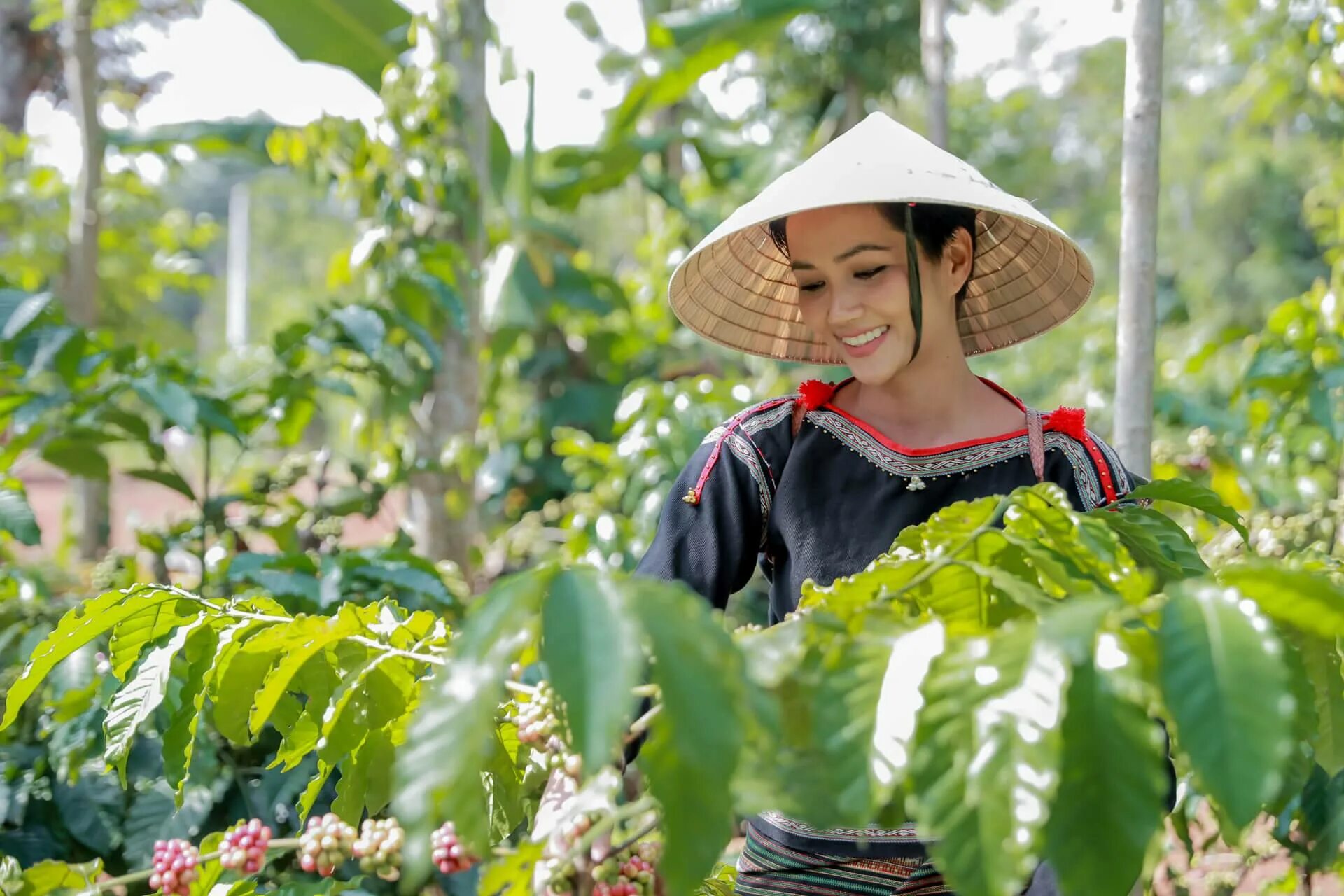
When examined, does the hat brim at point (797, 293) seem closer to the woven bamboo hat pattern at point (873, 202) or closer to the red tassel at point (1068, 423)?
the woven bamboo hat pattern at point (873, 202)

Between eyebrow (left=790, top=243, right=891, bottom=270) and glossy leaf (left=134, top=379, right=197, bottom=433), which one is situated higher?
eyebrow (left=790, top=243, right=891, bottom=270)

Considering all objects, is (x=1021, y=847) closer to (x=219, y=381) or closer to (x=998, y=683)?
(x=998, y=683)

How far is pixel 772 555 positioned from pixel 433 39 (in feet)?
8.80

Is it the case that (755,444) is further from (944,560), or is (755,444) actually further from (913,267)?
(944,560)

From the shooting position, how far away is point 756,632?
0.74 metres

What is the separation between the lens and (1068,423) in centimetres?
136

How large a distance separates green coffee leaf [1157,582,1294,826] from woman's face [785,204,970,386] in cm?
77

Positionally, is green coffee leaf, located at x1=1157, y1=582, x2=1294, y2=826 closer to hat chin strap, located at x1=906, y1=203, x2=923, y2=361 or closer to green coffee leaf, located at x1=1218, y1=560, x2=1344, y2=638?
green coffee leaf, located at x1=1218, y1=560, x2=1344, y2=638

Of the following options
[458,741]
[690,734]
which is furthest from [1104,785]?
[458,741]

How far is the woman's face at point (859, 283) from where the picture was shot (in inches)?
49.7

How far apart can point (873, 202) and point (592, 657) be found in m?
0.80

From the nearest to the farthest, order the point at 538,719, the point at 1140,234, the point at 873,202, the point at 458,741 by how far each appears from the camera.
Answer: the point at 458,741 < the point at 538,719 < the point at 873,202 < the point at 1140,234

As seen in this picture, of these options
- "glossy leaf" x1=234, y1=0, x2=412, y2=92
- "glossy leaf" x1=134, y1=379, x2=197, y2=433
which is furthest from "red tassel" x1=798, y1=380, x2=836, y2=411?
"glossy leaf" x1=234, y1=0, x2=412, y2=92

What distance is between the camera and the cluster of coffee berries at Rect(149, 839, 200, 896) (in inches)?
42.0
